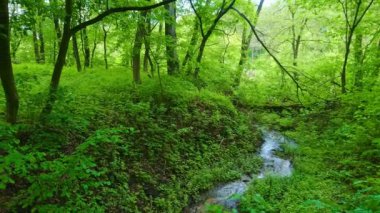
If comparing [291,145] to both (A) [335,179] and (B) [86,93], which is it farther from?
(B) [86,93]

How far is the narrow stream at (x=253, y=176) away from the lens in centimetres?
628

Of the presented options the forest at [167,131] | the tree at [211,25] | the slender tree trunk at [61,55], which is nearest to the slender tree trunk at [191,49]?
the forest at [167,131]

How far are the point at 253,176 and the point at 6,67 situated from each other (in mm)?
5858

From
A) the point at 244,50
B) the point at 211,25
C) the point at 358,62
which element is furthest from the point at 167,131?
the point at 244,50

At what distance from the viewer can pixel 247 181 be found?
7.25 m

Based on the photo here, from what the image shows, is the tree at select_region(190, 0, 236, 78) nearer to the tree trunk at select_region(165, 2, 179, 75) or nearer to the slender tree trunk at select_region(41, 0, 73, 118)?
the tree trunk at select_region(165, 2, 179, 75)

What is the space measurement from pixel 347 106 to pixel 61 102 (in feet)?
28.2

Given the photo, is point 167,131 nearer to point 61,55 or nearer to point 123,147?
point 123,147

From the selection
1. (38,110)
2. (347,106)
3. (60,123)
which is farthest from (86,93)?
(347,106)

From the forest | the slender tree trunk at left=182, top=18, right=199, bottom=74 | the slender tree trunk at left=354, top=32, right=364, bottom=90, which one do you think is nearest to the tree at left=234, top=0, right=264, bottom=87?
the forest

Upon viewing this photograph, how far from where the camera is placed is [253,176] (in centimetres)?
752

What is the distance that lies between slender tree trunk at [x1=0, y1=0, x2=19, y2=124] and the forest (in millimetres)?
20

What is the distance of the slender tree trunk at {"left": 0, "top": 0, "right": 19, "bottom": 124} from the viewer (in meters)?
3.94

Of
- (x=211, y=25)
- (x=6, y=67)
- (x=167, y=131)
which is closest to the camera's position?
(x=6, y=67)
